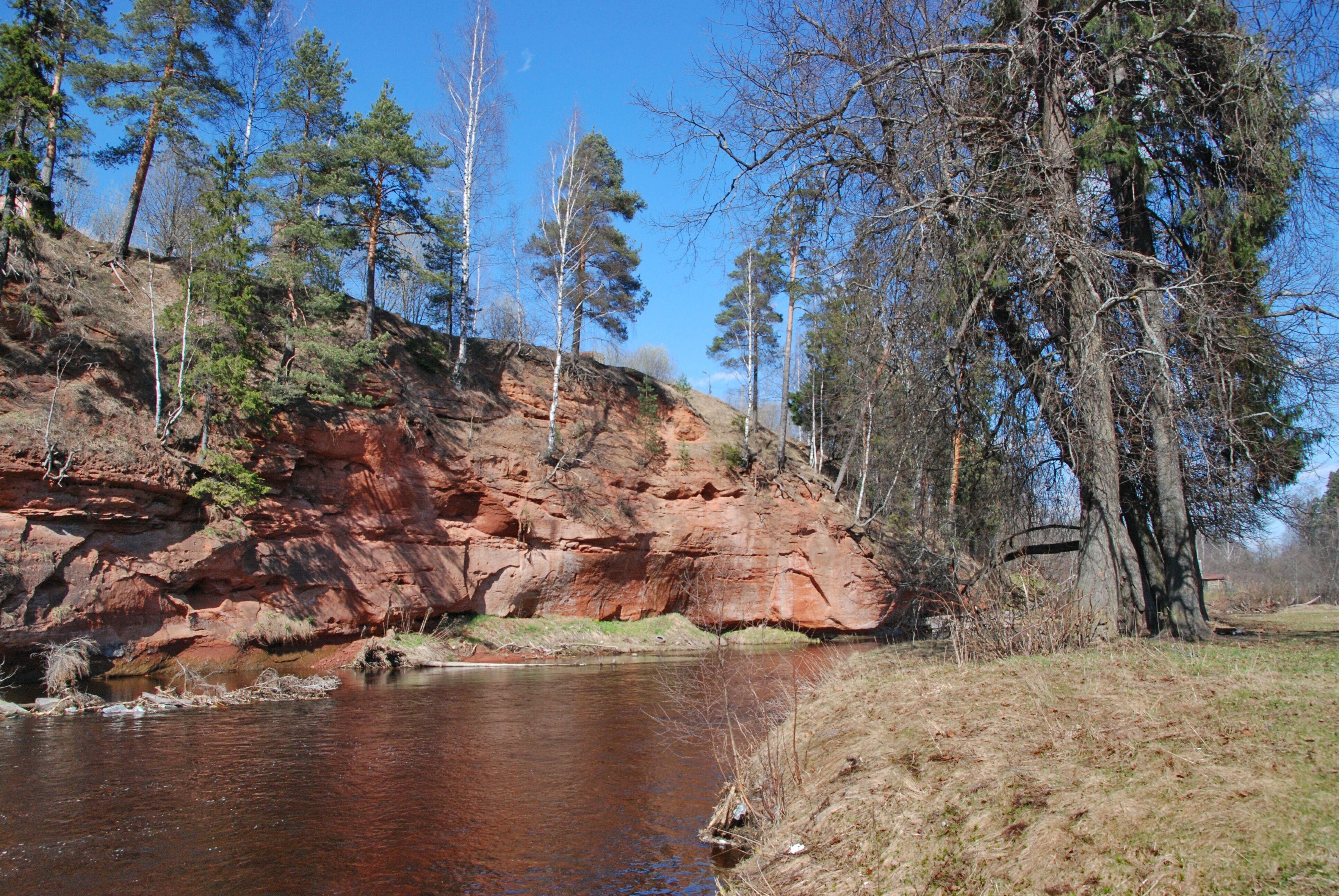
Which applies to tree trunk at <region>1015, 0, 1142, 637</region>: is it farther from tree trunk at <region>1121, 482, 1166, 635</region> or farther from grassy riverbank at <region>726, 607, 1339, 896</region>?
grassy riverbank at <region>726, 607, 1339, 896</region>

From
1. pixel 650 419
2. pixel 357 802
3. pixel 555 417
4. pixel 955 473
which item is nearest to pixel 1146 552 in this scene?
pixel 955 473

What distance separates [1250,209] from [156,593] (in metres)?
21.3

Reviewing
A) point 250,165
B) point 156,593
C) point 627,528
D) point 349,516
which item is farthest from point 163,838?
point 250,165

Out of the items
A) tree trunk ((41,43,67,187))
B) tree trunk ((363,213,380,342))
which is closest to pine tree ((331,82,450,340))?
tree trunk ((363,213,380,342))

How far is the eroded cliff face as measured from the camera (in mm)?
16328

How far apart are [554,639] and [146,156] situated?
62.3 feet

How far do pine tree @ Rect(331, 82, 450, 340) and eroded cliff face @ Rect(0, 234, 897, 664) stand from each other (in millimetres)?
3505

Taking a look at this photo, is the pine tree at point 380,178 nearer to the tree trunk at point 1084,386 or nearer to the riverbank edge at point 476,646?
the riverbank edge at point 476,646

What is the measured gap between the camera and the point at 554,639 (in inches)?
936

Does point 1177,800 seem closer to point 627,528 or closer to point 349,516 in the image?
point 349,516

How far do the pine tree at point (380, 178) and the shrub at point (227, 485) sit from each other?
6.96 metres

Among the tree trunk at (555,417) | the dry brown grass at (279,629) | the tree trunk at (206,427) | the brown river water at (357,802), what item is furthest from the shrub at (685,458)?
the brown river water at (357,802)

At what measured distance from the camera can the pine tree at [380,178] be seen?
79.7 feet

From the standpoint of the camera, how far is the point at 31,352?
17.5m
